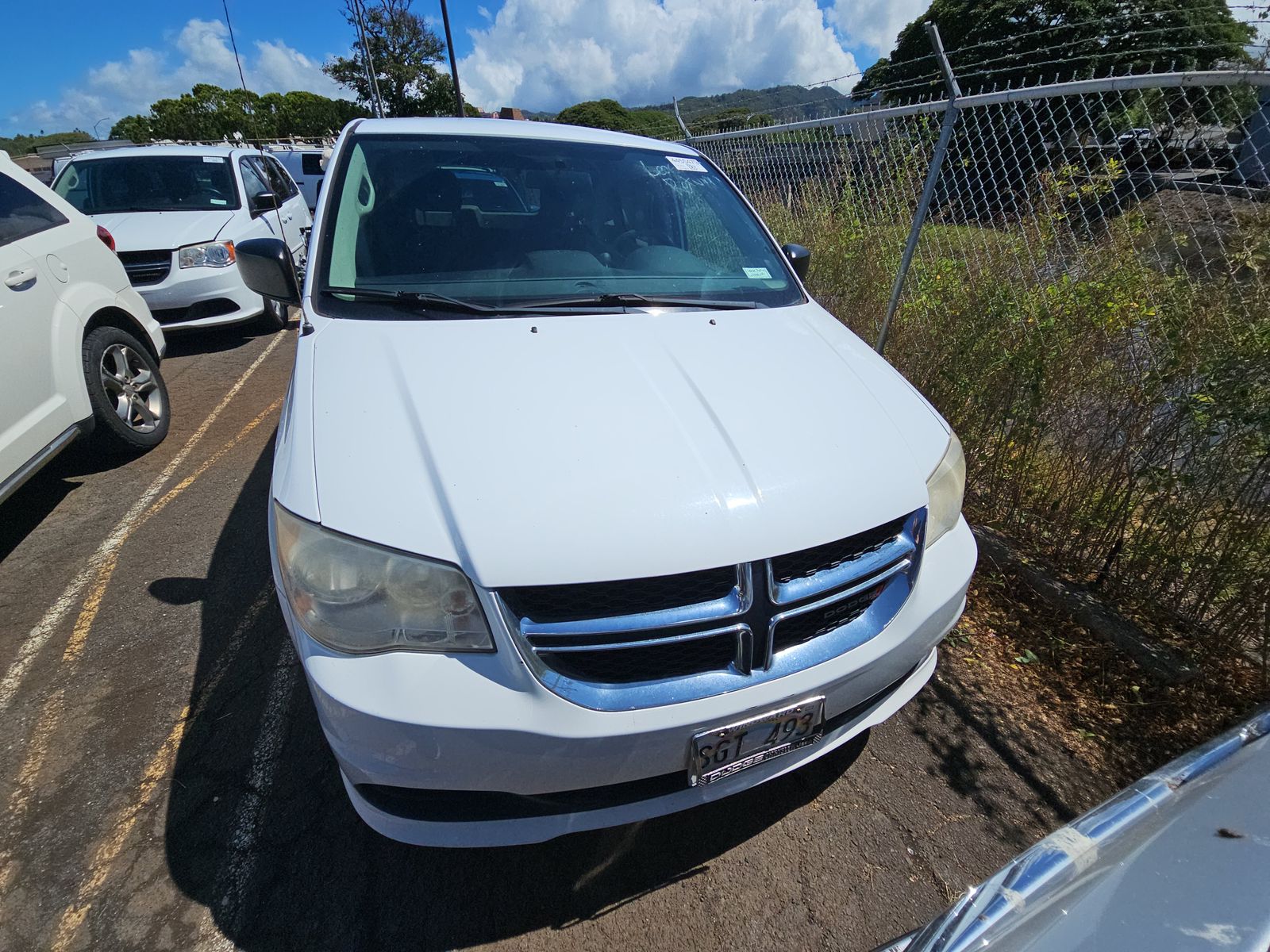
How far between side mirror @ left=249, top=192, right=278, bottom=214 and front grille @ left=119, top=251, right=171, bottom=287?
1.20 meters

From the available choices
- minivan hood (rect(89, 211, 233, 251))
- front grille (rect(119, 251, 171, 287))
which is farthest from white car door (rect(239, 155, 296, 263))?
front grille (rect(119, 251, 171, 287))

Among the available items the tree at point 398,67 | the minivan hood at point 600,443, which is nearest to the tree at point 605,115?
the tree at point 398,67

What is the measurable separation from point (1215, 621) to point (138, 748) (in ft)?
13.0

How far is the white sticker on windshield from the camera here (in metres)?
2.93

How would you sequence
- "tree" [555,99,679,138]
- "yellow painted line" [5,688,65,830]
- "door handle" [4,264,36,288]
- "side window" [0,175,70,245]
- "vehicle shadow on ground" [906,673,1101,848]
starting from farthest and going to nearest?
"tree" [555,99,679,138]
"side window" [0,175,70,245]
"door handle" [4,264,36,288]
"vehicle shadow on ground" [906,673,1101,848]
"yellow painted line" [5,688,65,830]

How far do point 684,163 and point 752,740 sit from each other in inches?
102

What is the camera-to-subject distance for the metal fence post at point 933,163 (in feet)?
11.0

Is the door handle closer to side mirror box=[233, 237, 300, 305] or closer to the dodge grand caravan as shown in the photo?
side mirror box=[233, 237, 300, 305]

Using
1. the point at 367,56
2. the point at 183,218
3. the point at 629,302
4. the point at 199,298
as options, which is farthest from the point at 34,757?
the point at 367,56

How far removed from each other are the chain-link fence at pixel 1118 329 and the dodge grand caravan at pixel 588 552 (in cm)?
129

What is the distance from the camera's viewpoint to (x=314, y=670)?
1.33m

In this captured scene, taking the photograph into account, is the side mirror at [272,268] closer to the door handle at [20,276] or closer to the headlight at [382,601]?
the door handle at [20,276]

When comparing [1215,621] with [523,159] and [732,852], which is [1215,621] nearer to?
[732,852]

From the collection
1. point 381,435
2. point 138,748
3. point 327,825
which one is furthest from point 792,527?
point 138,748
